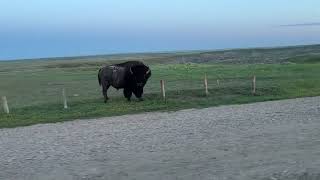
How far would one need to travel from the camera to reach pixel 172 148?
14.0 meters

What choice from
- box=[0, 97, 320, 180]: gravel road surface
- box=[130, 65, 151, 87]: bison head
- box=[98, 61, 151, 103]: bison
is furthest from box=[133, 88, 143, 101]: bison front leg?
box=[0, 97, 320, 180]: gravel road surface

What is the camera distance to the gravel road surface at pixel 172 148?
431 inches

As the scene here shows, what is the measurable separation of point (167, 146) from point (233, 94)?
17.5 meters

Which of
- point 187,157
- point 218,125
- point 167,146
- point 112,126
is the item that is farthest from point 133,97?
point 187,157

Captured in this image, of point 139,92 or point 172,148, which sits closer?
point 172,148

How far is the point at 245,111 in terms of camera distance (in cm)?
2366

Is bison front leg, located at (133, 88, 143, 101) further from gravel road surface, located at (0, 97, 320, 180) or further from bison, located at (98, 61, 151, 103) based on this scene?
gravel road surface, located at (0, 97, 320, 180)

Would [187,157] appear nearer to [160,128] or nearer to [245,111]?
[160,128]

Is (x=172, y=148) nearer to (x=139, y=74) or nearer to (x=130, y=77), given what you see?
(x=139, y=74)

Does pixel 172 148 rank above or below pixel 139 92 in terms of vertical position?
above

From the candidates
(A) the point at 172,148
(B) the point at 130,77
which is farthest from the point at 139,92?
(A) the point at 172,148

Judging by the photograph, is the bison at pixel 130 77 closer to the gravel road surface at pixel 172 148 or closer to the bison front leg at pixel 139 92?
the bison front leg at pixel 139 92

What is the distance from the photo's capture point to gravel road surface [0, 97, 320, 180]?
35.9 feet

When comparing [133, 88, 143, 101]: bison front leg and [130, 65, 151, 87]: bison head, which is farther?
[133, 88, 143, 101]: bison front leg
